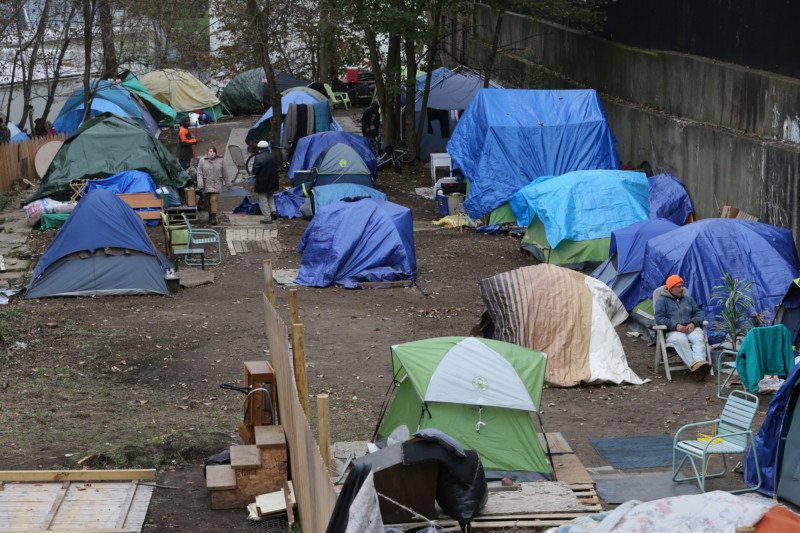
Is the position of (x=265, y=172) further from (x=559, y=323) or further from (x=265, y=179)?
(x=559, y=323)

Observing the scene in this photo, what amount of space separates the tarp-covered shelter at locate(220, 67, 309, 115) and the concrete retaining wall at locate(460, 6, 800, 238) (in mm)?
10728

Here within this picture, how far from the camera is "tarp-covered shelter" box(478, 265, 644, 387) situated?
11812 mm

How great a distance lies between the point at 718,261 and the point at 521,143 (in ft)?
25.1

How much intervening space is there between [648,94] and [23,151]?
47.8 ft

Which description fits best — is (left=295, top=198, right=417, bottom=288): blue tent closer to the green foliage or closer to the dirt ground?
the dirt ground

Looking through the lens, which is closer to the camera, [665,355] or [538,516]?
[538,516]

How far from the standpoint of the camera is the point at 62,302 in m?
14.5

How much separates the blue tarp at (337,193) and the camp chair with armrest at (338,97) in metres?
14.8

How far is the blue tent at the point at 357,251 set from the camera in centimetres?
1612

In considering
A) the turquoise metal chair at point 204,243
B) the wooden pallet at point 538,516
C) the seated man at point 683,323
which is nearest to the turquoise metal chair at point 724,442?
the wooden pallet at point 538,516

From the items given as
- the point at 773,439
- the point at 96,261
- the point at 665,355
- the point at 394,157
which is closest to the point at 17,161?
the point at 394,157

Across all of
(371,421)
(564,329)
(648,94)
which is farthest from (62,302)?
(648,94)

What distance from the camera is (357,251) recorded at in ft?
53.3

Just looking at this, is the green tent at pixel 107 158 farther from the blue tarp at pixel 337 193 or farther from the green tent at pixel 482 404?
the green tent at pixel 482 404
